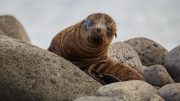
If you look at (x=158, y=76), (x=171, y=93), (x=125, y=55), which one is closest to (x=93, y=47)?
(x=171, y=93)

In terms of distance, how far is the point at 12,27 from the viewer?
37.0 metres

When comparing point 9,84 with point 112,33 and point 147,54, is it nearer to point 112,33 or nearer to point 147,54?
point 112,33

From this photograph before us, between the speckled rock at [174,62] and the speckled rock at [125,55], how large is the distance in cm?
90

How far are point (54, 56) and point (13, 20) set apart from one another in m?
27.0

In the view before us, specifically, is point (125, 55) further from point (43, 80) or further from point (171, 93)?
point (171, 93)

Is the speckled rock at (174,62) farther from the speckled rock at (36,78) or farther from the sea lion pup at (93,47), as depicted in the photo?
the speckled rock at (36,78)

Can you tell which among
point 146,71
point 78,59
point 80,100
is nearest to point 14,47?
point 78,59

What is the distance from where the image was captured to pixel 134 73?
1220cm

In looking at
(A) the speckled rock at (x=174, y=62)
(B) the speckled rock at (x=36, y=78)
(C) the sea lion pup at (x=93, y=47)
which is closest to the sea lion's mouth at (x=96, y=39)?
(C) the sea lion pup at (x=93, y=47)

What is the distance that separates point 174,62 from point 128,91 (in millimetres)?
6347

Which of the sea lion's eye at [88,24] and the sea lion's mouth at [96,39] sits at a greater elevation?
the sea lion's eye at [88,24]

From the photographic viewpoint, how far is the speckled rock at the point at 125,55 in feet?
49.4

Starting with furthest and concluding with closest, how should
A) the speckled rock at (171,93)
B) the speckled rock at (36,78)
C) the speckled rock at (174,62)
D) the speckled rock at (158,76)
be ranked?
the speckled rock at (174,62)
the speckled rock at (158,76)
the speckled rock at (36,78)
the speckled rock at (171,93)

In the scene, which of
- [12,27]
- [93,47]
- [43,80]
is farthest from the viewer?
[12,27]
